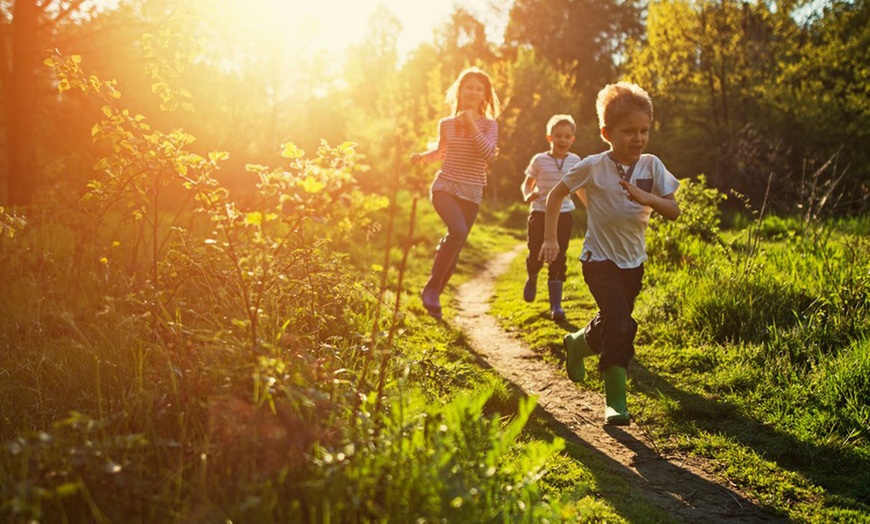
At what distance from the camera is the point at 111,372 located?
10.7ft

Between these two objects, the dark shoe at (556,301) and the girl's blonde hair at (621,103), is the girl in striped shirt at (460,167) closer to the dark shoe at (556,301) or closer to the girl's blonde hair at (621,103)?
the dark shoe at (556,301)

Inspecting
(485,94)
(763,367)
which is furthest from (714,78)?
(763,367)

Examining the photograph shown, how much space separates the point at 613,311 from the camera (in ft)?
12.6

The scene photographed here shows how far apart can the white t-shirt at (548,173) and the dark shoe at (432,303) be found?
1492 mm

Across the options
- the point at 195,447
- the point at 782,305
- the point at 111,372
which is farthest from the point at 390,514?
the point at 782,305

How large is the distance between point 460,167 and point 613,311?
2816 millimetres

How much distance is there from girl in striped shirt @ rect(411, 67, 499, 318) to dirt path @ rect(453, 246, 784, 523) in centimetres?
81

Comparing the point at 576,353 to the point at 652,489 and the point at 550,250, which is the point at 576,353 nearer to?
the point at 550,250

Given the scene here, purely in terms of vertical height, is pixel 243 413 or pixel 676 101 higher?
pixel 676 101

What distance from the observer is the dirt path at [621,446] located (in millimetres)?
2914

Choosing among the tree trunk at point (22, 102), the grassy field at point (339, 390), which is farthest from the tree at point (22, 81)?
the grassy field at point (339, 390)

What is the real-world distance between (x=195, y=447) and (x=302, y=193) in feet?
3.85

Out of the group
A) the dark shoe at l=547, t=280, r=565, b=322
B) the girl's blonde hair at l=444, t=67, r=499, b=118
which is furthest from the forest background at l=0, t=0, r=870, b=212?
the dark shoe at l=547, t=280, r=565, b=322

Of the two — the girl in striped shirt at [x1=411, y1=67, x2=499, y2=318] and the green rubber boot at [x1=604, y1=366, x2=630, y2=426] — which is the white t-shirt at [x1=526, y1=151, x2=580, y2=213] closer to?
the girl in striped shirt at [x1=411, y1=67, x2=499, y2=318]
